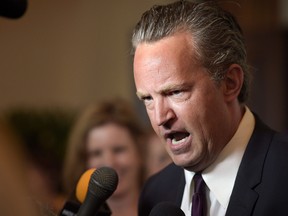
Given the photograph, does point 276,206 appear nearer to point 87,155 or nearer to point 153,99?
point 153,99

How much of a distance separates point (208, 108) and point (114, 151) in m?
1.30

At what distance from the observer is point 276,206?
1178 millimetres

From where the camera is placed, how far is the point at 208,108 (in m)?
1.21

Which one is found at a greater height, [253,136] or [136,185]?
[253,136]

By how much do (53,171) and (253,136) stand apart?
6.17ft

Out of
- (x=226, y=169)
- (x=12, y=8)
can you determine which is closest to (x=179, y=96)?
(x=226, y=169)

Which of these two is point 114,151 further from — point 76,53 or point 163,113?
→ point 76,53

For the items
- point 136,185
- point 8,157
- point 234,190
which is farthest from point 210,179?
point 136,185

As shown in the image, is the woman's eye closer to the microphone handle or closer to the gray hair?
the gray hair

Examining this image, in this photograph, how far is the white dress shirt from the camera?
1.24m

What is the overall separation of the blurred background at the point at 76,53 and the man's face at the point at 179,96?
2670 mm

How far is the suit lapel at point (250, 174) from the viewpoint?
1.19 m

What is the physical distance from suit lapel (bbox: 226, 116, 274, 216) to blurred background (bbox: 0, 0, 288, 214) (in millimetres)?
2610

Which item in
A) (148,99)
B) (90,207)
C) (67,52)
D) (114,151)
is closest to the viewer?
(90,207)
